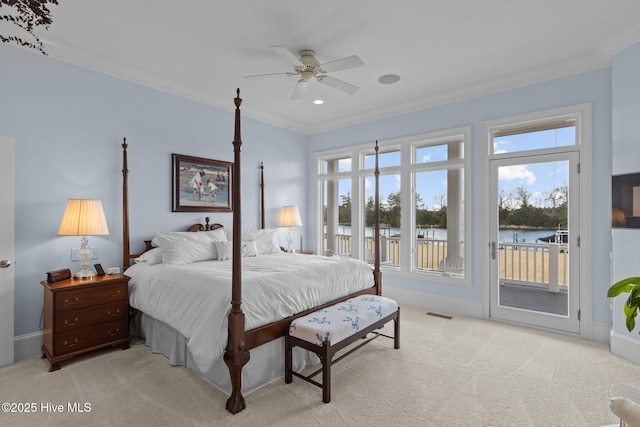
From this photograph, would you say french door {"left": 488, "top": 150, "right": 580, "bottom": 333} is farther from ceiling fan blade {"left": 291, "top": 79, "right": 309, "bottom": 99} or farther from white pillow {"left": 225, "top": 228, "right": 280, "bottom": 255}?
white pillow {"left": 225, "top": 228, "right": 280, "bottom": 255}

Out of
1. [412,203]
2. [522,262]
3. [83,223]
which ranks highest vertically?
[412,203]

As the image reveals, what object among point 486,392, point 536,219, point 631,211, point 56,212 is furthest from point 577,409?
point 56,212

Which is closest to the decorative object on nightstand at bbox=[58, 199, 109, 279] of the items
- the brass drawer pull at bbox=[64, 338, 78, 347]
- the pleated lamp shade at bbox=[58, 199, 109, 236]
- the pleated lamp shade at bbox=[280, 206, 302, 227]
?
the pleated lamp shade at bbox=[58, 199, 109, 236]

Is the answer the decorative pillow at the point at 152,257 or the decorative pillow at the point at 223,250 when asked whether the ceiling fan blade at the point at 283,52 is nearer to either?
the decorative pillow at the point at 223,250

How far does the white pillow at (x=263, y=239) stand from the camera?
175 inches

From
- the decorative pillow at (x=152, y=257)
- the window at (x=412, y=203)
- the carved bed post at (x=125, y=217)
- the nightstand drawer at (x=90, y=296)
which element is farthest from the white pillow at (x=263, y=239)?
the window at (x=412, y=203)

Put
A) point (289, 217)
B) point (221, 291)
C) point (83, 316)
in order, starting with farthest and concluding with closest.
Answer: point (289, 217), point (83, 316), point (221, 291)

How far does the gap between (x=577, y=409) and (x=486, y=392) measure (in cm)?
57

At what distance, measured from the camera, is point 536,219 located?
12.9 ft

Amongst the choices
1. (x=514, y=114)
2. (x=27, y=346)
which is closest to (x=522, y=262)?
(x=514, y=114)

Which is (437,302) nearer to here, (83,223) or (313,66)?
(313,66)

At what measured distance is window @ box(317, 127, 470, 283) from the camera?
15.0ft

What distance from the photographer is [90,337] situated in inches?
118

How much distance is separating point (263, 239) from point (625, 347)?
159 inches
